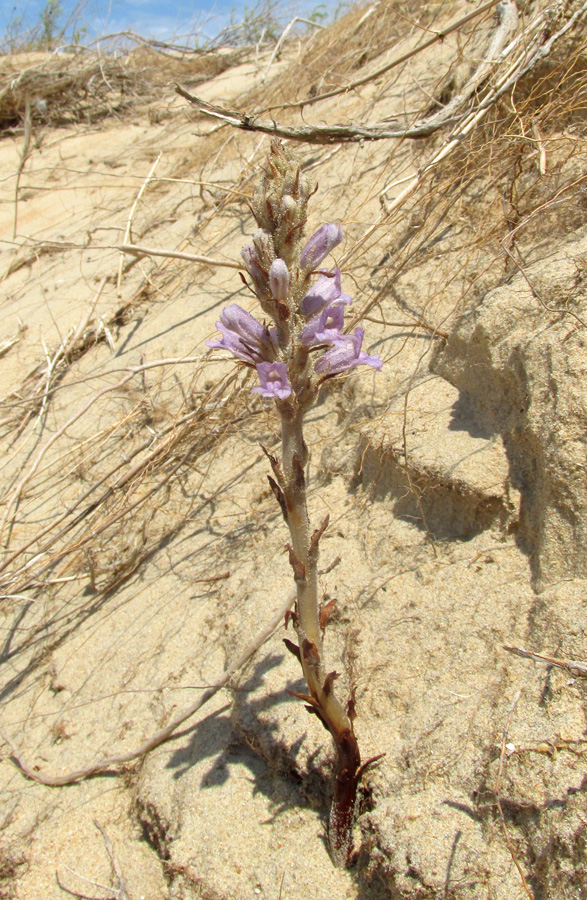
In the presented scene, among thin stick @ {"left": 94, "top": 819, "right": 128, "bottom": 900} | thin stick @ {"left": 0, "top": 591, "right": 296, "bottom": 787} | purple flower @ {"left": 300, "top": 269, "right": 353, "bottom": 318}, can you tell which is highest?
purple flower @ {"left": 300, "top": 269, "right": 353, "bottom": 318}

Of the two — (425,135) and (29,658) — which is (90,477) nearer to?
(29,658)

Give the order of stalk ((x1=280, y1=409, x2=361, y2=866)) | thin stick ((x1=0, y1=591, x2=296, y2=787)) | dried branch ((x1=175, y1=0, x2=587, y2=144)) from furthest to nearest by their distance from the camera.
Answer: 1. dried branch ((x1=175, y1=0, x2=587, y2=144))
2. thin stick ((x1=0, y1=591, x2=296, y2=787))
3. stalk ((x1=280, y1=409, x2=361, y2=866))

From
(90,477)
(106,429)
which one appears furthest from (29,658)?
(106,429)

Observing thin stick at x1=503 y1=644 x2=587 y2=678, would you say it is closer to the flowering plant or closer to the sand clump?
the sand clump

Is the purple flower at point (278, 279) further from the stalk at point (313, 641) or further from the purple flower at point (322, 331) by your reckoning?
the stalk at point (313, 641)

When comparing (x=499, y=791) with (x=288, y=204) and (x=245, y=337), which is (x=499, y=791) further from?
(x=288, y=204)

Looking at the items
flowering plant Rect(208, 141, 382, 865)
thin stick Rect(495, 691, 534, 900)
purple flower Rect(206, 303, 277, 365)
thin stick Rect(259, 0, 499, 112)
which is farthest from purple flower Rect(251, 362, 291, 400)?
thin stick Rect(259, 0, 499, 112)

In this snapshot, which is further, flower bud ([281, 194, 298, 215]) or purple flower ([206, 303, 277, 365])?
purple flower ([206, 303, 277, 365])
